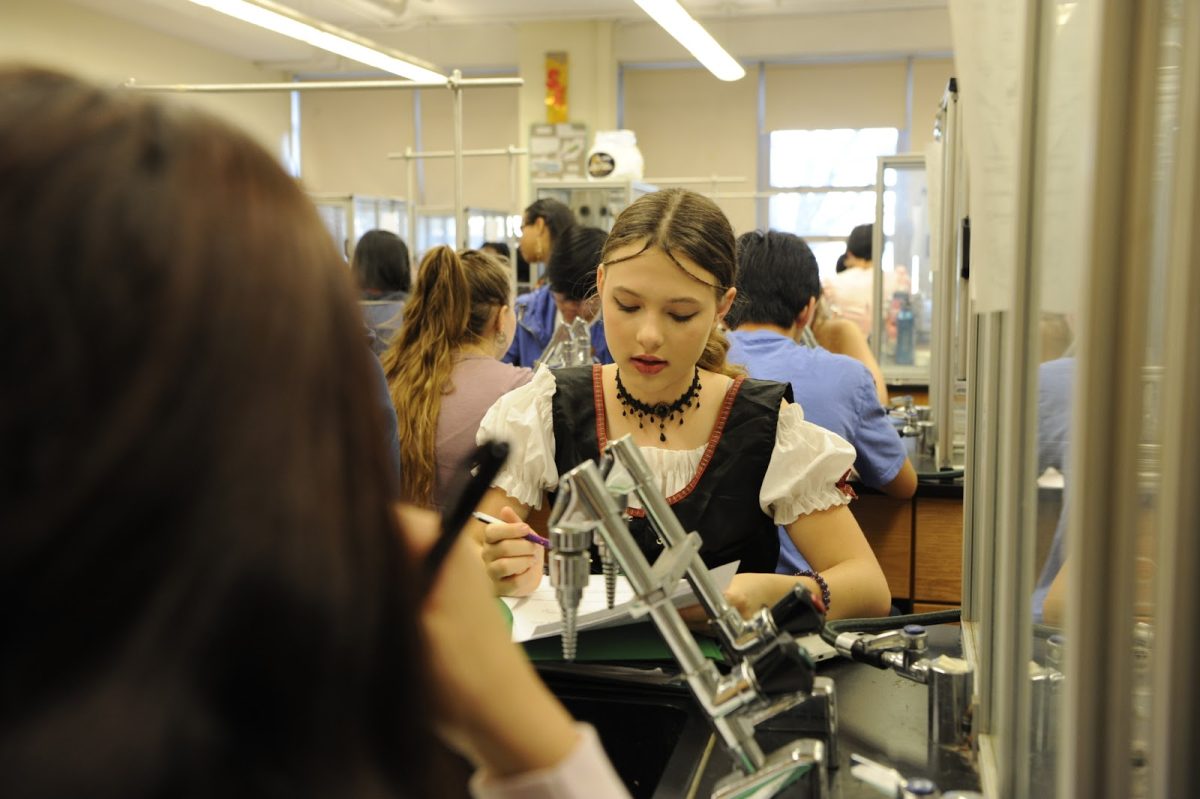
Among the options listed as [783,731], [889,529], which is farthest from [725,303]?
[889,529]

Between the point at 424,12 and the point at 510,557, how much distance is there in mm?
7787

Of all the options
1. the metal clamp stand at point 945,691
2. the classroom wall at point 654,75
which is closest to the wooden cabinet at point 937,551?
the metal clamp stand at point 945,691

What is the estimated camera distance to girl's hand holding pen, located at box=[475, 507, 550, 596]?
1449 mm

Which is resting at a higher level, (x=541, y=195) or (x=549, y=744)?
(x=541, y=195)

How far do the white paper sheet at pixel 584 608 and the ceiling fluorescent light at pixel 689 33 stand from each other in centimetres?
262

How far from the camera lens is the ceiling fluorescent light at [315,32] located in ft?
10.5

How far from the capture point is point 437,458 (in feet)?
8.60

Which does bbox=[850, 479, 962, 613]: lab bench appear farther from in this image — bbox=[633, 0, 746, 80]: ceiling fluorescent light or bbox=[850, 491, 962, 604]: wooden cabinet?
bbox=[633, 0, 746, 80]: ceiling fluorescent light

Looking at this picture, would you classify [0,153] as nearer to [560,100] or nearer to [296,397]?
[296,397]

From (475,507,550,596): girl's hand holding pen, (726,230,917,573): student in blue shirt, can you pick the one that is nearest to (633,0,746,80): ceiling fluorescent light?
(726,230,917,573): student in blue shirt

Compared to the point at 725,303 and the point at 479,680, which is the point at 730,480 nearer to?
the point at 725,303

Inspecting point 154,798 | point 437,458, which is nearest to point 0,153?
point 154,798

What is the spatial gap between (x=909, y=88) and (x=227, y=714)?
30.3 feet

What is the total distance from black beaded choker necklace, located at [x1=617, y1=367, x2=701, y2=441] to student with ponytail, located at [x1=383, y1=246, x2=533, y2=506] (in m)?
0.83
